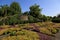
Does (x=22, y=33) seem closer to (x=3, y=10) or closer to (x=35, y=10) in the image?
(x=3, y=10)

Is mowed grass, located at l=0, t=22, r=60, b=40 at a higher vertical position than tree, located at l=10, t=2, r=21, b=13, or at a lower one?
lower

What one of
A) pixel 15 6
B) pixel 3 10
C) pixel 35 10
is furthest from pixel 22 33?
pixel 15 6

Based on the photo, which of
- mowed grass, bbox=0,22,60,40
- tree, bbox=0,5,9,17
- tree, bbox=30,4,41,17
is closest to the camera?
mowed grass, bbox=0,22,60,40

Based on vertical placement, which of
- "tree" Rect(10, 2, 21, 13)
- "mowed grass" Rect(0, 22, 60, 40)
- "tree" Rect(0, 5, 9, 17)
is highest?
"tree" Rect(10, 2, 21, 13)

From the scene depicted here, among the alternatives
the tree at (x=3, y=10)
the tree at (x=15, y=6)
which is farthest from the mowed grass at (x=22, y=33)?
the tree at (x=15, y=6)

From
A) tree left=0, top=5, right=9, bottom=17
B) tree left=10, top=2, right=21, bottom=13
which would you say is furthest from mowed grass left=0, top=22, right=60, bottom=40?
tree left=10, top=2, right=21, bottom=13

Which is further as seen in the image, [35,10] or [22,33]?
[35,10]

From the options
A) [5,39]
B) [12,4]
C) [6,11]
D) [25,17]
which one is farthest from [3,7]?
[5,39]

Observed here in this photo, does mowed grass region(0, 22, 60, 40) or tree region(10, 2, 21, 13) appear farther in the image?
tree region(10, 2, 21, 13)

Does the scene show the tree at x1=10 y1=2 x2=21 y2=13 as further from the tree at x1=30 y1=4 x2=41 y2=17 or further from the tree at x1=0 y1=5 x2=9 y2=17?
the tree at x1=0 y1=5 x2=9 y2=17

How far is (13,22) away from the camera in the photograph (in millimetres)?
54156

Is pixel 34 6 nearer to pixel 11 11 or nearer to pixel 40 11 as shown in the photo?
pixel 40 11

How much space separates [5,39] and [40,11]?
246 feet

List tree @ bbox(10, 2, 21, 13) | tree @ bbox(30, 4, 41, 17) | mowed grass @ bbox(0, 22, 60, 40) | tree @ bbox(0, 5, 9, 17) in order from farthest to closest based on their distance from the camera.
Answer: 1. tree @ bbox(10, 2, 21, 13)
2. tree @ bbox(30, 4, 41, 17)
3. tree @ bbox(0, 5, 9, 17)
4. mowed grass @ bbox(0, 22, 60, 40)
